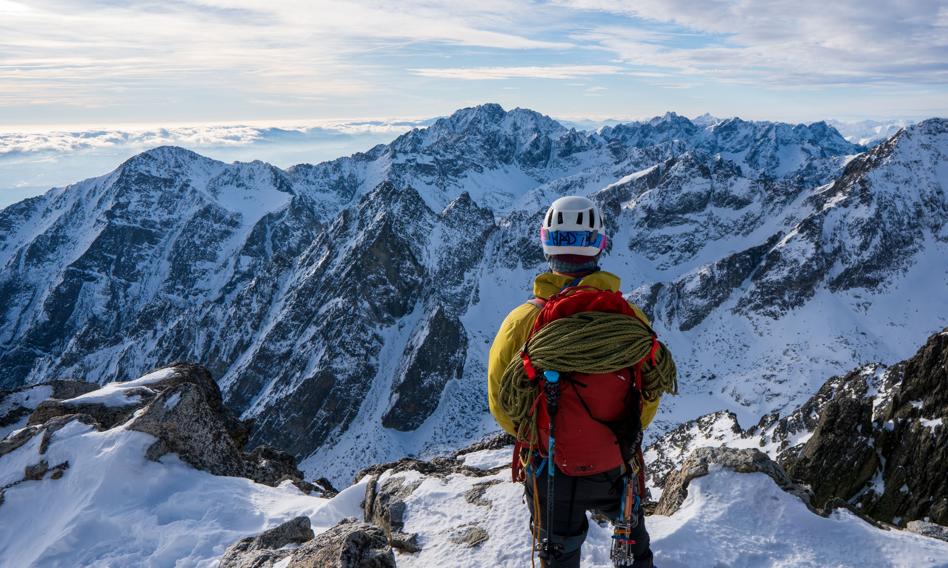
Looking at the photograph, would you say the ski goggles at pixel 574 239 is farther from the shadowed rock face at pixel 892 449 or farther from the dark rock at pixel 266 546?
the shadowed rock face at pixel 892 449

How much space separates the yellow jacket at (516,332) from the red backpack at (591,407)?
16 centimetres

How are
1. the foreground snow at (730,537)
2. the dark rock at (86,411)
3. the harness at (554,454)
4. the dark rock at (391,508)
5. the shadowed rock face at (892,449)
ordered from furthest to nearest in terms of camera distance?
the shadowed rock face at (892,449), the dark rock at (86,411), the dark rock at (391,508), the foreground snow at (730,537), the harness at (554,454)

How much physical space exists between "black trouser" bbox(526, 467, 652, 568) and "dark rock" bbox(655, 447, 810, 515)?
485 centimetres

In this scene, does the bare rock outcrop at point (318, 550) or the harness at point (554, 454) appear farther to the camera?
the bare rock outcrop at point (318, 550)

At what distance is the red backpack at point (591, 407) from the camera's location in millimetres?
5359

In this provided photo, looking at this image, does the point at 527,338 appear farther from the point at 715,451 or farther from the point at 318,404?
the point at 318,404

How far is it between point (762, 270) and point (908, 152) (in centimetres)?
5964

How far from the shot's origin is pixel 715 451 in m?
11.0

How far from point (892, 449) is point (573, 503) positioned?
37718 mm

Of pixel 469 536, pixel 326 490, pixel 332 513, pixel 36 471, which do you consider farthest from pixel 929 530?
pixel 36 471

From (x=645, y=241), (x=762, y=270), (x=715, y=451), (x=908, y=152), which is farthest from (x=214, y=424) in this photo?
(x=908, y=152)

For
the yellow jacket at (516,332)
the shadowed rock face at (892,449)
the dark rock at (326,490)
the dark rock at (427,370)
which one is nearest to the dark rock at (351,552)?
the yellow jacket at (516,332)

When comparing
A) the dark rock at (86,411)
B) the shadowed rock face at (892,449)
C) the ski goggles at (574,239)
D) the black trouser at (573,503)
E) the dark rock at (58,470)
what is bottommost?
the shadowed rock face at (892,449)

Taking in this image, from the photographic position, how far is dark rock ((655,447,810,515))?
9.91 meters
